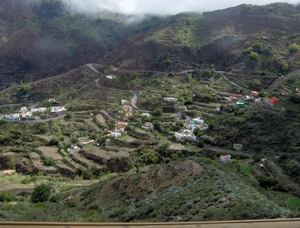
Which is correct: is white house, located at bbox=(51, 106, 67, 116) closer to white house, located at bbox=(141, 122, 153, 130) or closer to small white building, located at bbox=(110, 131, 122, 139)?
small white building, located at bbox=(110, 131, 122, 139)

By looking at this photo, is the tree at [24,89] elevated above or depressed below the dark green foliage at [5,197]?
above

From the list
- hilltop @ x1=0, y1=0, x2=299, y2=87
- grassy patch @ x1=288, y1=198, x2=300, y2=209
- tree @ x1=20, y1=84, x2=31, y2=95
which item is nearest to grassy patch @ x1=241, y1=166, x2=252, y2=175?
grassy patch @ x1=288, y1=198, x2=300, y2=209

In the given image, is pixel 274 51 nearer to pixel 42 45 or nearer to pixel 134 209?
pixel 134 209

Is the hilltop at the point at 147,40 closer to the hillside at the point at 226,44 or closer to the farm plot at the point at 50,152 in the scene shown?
the hillside at the point at 226,44

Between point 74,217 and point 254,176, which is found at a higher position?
point 74,217

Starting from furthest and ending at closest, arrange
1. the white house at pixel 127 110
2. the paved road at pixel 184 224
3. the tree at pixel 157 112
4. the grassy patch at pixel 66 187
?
the white house at pixel 127 110 < the tree at pixel 157 112 < the grassy patch at pixel 66 187 < the paved road at pixel 184 224

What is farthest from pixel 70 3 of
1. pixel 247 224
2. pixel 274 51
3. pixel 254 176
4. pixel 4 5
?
pixel 247 224

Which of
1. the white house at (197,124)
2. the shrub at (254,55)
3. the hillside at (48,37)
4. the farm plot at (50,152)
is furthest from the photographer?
the hillside at (48,37)

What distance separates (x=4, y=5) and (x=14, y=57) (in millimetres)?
18868

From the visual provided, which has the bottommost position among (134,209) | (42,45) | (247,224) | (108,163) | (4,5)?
(108,163)

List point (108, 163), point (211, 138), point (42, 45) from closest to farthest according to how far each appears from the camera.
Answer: point (108, 163) < point (211, 138) < point (42, 45)

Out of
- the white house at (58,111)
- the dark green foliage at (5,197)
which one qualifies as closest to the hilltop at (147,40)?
the white house at (58,111)

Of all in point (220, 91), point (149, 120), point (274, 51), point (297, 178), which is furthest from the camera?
point (274, 51)

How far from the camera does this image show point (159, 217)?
988 centimetres
